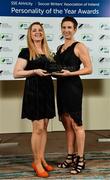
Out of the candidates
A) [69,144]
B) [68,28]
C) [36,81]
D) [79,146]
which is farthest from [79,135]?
[68,28]

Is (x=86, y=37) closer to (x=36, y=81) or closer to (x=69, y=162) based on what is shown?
(x=36, y=81)

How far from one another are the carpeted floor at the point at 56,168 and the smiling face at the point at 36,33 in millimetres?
1238

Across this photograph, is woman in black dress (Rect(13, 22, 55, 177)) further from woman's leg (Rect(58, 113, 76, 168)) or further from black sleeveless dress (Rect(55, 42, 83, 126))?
woman's leg (Rect(58, 113, 76, 168))

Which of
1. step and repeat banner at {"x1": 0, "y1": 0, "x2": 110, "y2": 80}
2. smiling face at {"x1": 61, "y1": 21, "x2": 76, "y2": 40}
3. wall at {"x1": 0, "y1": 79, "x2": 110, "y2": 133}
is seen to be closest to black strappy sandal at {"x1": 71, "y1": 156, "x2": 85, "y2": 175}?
smiling face at {"x1": 61, "y1": 21, "x2": 76, "y2": 40}

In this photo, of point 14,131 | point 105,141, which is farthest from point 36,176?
point 14,131

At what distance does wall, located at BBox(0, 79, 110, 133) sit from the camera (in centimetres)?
484

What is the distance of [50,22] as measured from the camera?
4117 mm

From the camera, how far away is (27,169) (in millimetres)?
3199

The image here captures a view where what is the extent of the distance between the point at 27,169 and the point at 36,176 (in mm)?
214

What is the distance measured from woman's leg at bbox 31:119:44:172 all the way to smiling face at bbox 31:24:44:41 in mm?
721

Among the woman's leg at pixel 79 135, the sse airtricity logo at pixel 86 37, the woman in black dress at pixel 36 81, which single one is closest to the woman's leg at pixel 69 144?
the woman's leg at pixel 79 135

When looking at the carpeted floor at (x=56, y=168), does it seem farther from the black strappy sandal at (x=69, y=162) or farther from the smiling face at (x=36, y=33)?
the smiling face at (x=36, y=33)

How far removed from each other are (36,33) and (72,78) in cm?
52

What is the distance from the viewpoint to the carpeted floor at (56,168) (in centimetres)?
299
